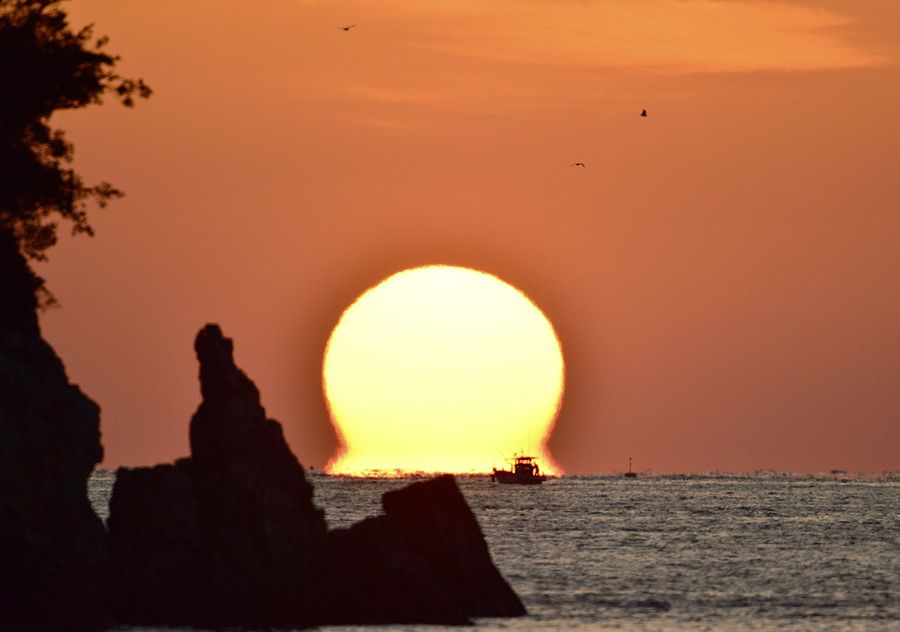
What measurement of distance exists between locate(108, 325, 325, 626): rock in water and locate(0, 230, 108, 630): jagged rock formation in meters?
1.95

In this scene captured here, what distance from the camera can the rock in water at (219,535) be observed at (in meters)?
73.1

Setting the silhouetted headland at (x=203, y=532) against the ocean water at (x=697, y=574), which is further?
the ocean water at (x=697, y=574)

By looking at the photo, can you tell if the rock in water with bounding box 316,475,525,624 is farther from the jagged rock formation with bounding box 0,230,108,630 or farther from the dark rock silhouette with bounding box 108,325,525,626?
the jagged rock formation with bounding box 0,230,108,630

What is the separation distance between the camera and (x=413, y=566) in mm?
76750

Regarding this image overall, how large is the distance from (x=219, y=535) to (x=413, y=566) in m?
7.80

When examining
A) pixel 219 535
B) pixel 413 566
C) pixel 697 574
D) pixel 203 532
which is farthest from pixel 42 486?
pixel 697 574

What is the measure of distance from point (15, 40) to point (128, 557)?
1945cm

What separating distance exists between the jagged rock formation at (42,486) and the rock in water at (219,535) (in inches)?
76.6

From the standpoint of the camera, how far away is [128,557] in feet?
241

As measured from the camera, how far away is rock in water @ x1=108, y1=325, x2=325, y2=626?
240 feet

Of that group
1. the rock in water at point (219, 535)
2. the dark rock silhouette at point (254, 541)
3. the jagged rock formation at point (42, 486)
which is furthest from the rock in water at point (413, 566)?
the jagged rock formation at point (42, 486)

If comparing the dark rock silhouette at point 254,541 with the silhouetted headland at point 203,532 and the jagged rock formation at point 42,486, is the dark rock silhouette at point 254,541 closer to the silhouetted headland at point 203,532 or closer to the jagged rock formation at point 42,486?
the silhouetted headland at point 203,532

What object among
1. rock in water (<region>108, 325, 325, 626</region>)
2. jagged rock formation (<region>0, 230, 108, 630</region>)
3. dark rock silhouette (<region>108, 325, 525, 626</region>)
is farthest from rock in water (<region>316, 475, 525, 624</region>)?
jagged rock formation (<region>0, 230, 108, 630</region>)

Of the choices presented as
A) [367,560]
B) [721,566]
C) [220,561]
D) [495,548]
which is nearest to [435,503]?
[367,560]
